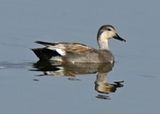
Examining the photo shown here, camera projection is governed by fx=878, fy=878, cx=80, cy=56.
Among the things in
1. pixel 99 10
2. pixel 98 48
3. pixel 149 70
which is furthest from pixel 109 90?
pixel 99 10

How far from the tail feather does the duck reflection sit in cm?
16

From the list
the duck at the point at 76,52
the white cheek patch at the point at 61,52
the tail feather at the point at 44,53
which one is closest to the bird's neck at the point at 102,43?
the duck at the point at 76,52

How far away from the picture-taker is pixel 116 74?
1892 centimetres

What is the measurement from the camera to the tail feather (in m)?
19.8

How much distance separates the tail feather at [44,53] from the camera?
19.8 meters

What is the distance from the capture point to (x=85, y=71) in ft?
63.2

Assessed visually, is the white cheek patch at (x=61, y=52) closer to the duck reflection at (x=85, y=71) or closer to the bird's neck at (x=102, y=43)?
the duck reflection at (x=85, y=71)

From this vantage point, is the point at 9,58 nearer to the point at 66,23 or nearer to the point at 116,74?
the point at 116,74

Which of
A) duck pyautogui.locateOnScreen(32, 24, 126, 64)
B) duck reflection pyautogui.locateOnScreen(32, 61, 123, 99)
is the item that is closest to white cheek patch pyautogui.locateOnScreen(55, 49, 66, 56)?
duck pyautogui.locateOnScreen(32, 24, 126, 64)

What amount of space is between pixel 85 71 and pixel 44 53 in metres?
1.18

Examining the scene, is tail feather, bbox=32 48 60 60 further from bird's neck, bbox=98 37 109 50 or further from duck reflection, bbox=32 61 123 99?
bird's neck, bbox=98 37 109 50

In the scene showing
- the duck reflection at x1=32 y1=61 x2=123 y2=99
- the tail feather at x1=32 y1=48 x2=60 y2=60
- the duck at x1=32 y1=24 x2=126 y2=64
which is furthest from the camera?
the duck at x1=32 y1=24 x2=126 y2=64

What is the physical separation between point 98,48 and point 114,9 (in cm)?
293

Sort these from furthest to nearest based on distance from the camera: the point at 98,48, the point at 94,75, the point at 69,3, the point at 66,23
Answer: the point at 69,3
the point at 66,23
the point at 98,48
the point at 94,75
